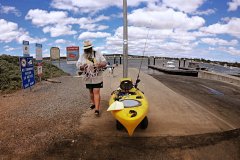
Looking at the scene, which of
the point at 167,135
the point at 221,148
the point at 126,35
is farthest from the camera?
the point at 126,35

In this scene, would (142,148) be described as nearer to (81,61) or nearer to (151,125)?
(151,125)

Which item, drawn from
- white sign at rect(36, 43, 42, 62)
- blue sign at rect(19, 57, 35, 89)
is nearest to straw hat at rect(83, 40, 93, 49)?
blue sign at rect(19, 57, 35, 89)

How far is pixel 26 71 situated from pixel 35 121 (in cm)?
580

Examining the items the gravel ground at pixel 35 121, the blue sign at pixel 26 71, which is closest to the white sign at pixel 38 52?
the blue sign at pixel 26 71

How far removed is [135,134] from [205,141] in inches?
64.2

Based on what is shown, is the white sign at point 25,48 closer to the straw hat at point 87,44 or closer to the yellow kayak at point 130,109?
the straw hat at point 87,44

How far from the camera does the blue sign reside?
12581mm

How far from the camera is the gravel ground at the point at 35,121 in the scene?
19.8 feet

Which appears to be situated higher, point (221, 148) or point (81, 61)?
point (81, 61)

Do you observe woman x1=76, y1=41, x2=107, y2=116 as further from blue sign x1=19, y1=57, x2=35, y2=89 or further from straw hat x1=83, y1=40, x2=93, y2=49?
blue sign x1=19, y1=57, x2=35, y2=89

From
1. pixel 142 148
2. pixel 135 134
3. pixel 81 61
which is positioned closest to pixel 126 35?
pixel 81 61

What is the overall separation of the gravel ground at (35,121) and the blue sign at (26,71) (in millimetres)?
1334

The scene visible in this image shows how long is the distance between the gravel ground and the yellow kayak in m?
1.29

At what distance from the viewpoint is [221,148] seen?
623cm
